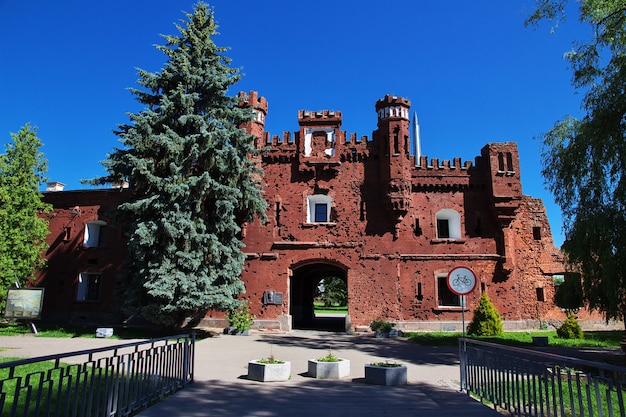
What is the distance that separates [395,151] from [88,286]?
20.2 metres

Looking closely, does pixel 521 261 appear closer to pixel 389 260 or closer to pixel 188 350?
pixel 389 260

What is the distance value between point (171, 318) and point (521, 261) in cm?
1924

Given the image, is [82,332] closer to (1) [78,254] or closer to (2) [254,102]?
(1) [78,254]

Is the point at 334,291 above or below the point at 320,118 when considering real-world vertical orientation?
below

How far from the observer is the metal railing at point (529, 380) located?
502 cm

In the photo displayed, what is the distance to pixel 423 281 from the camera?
2264 cm

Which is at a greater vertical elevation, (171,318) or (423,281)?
(423,281)

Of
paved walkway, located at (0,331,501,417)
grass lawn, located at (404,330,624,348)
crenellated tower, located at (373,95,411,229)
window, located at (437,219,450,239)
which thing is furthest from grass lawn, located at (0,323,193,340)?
window, located at (437,219,450,239)

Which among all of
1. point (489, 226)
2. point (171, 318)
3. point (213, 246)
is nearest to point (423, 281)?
point (489, 226)

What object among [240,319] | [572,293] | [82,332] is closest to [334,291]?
[240,319]

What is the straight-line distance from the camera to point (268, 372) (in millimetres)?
9242

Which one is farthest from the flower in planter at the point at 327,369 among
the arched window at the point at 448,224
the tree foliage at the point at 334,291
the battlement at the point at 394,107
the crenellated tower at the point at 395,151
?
the tree foliage at the point at 334,291

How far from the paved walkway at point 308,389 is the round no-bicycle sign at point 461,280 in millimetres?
2089

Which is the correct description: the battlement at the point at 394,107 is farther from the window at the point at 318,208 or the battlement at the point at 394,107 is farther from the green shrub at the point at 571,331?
the green shrub at the point at 571,331
